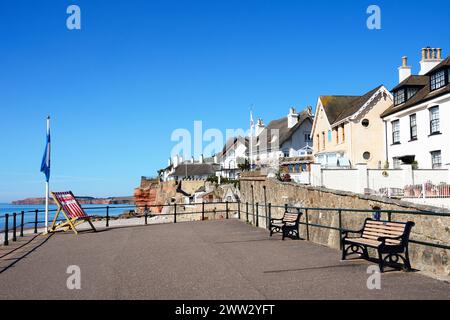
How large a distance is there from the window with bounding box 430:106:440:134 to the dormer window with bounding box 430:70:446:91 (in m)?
1.34

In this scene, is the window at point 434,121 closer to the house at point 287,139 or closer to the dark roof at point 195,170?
the house at point 287,139

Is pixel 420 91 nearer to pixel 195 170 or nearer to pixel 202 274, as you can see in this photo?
pixel 202 274

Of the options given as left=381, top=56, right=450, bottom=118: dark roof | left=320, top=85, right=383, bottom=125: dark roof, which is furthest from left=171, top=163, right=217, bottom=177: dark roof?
left=381, top=56, right=450, bottom=118: dark roof

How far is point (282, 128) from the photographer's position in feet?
196

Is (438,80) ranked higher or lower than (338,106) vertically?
lower

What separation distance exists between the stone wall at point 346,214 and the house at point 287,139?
93.2 ft

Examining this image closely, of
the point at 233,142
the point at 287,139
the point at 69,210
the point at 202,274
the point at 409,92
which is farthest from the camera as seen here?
the point at 233,142

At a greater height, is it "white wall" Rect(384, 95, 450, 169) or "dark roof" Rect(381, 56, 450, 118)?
"dark roof" Rect(381, 56, 450, 118)

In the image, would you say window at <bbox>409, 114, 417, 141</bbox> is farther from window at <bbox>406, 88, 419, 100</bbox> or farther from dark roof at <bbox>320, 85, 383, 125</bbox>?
dark roof at <bbox>320, 85, 383, 125</bbox>

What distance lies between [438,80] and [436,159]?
4.50 m

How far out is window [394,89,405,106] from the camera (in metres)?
28.6

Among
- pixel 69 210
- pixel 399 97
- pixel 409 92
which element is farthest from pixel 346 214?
pixel 399 97
